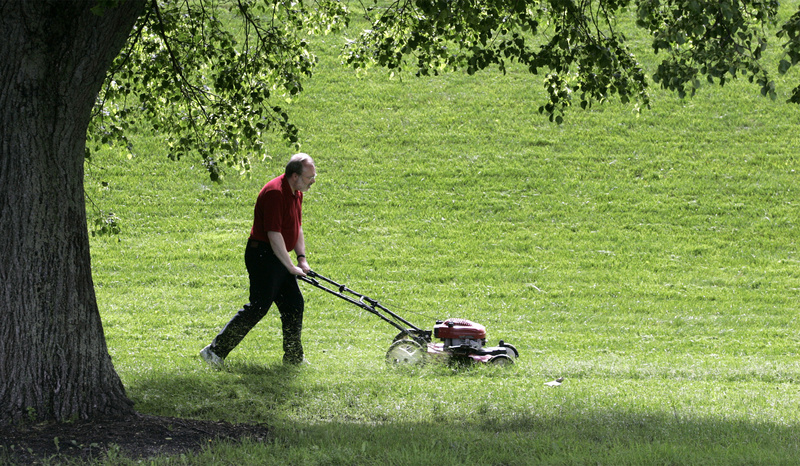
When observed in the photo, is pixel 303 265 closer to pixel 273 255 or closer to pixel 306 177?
pixel 273 255

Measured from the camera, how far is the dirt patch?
4.64 metres

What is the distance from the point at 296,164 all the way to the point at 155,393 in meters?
2.35

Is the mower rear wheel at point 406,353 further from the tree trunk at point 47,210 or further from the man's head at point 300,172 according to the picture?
the tree trunk at point 47,210

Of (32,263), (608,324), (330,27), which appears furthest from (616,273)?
(32,263)

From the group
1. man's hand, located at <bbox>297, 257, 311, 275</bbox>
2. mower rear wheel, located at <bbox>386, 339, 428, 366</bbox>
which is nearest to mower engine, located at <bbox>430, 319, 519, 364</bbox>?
mower rear wheel, located at <bbox>386, 339, 428, 366</bbox>

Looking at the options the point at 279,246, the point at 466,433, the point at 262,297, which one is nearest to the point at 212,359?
the point at 262,297

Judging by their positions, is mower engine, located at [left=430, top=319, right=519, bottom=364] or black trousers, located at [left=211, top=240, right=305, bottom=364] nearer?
black trousers, located at [left=211, top=240, right=305, bottom=364]

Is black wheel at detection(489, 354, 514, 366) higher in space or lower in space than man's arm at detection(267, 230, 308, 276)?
lower

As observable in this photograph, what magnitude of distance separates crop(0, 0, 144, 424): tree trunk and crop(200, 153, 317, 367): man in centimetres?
205

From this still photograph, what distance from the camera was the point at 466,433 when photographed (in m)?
5.29

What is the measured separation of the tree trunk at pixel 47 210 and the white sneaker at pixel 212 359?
1988mm

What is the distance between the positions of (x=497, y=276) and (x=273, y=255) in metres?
7.37

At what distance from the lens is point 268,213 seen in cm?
717

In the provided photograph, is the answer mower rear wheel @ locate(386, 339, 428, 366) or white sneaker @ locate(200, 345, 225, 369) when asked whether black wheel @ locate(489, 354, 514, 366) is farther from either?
white sneaker @ locate(200, 345, 225, 369)
